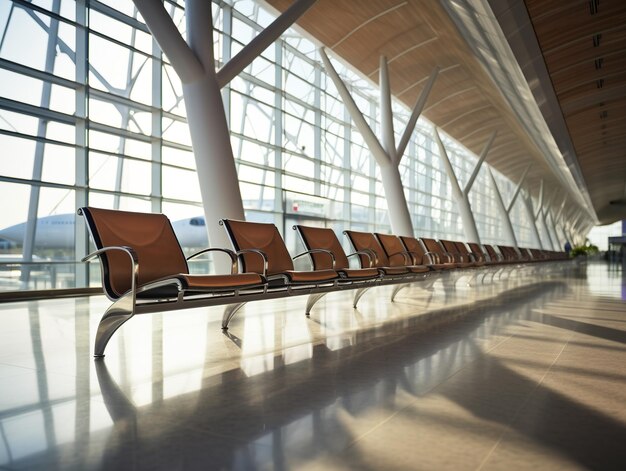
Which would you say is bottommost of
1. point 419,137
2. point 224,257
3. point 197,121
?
point 224,257

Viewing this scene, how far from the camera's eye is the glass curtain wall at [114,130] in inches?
412

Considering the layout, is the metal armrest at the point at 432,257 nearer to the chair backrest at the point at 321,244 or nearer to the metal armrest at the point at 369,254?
the metal armrest at the point at 369,254

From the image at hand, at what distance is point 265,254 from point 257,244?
31.5 inches

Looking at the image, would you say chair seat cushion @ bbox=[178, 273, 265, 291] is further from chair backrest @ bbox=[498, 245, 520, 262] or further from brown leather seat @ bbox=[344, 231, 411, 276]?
chair backrest @ bbox=[498, 245, 520, 262]

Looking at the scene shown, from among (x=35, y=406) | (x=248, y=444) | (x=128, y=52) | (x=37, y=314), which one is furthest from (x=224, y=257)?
(x=128, y=52)

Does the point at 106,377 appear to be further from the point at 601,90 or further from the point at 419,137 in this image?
the point at 419,137

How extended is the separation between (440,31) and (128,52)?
7.92m

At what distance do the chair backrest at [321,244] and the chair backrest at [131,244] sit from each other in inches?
75.3

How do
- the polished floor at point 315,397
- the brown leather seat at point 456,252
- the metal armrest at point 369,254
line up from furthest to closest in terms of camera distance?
the brown leather seat at point 456,252 → the metal armrest at point 369,254 → the polished floor at point 315,397

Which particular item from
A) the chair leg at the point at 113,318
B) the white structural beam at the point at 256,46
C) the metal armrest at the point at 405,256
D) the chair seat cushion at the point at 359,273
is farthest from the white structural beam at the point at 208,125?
the chair leg at the point at 113,318

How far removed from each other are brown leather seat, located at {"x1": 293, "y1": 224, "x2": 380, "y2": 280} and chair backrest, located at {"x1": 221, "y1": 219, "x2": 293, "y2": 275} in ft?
1.18

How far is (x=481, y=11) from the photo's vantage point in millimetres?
8578

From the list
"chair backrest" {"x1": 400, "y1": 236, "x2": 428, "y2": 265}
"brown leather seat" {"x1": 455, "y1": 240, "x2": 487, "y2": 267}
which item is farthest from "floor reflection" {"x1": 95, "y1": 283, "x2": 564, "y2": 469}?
"brown leather seat" {"x1": 455, "y1": 240, "x2": 487, "y2": 267}

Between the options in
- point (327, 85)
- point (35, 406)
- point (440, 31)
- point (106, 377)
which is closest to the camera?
point (35, 406)
